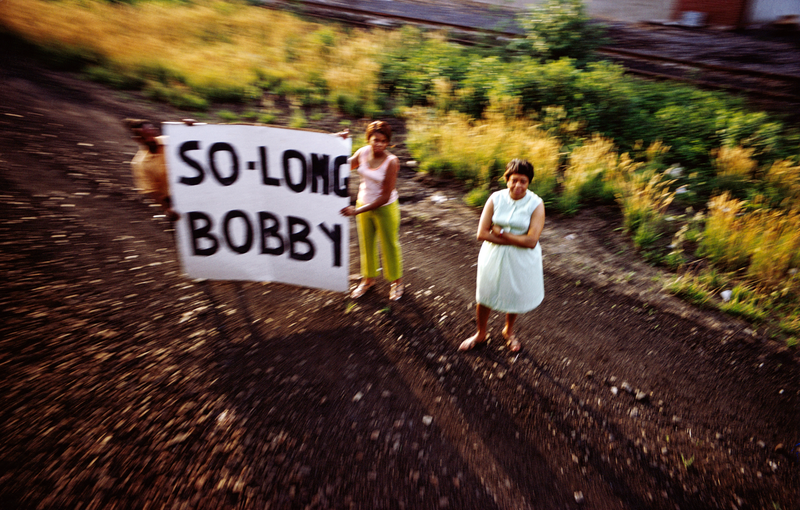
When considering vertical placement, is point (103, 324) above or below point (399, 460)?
above

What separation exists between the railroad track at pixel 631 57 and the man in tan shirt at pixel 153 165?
11183mm

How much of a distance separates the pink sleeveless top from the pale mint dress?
3.06 feet

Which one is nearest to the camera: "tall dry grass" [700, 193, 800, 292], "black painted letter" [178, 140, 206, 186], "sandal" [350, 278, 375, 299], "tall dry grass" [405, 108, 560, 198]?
"black painted letter" [178, 140, 206, 186]

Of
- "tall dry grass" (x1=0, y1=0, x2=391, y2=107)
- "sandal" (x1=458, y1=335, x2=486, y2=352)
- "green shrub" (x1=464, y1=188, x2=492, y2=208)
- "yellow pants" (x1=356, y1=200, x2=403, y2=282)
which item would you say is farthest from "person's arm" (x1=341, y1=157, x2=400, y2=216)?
"tall dry grass" (x1=0, y1=0, x2=391, y2=107)

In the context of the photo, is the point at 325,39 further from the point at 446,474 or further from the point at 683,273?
the point at 446,474

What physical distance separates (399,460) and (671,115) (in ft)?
27.3

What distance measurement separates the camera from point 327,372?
3.33 metres

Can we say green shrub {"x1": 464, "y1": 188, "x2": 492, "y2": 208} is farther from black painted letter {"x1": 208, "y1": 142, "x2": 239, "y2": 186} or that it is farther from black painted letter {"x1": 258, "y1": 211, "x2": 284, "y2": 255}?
black painted letter {"x1": 208, "y1": 142, "x2": 239, "y2": 186}

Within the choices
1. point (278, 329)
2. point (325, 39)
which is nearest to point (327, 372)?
point (278, 329)

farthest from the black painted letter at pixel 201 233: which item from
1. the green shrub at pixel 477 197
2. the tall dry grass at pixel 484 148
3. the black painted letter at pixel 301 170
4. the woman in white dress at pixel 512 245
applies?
the tall dry grass at pixel 484 148

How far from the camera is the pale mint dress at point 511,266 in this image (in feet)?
10.2

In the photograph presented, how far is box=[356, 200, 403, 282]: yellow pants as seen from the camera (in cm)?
387

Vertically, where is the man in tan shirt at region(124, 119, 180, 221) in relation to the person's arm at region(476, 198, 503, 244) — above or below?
above

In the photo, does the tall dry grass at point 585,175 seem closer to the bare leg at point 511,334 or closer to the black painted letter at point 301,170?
the bare leg at point 511,334
